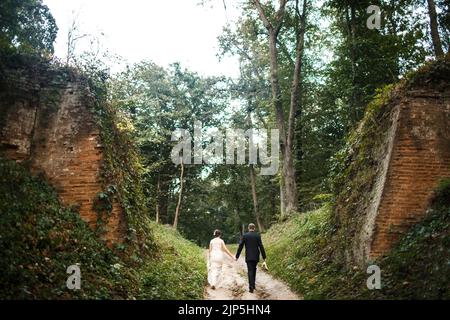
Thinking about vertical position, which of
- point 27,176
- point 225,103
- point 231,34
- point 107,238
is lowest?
point 107,238

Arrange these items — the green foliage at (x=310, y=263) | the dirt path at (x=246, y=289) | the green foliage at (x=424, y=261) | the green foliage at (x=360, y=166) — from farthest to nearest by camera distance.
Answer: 1. the dirt path at (x=246, y=289)
2. the green foliage at (x=360, y=166)
3. the green foliage at (x=310, y=263)
4. the green foliage at (x=424, y=261)

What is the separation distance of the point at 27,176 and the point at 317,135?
805 inches

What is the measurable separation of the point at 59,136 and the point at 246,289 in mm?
6805

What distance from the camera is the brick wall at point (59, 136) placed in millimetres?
10164

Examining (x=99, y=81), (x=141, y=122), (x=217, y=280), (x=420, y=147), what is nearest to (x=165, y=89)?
(x=141, y=122)

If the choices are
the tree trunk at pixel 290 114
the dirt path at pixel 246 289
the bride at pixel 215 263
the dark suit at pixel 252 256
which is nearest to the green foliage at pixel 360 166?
the dirt path at pixel 246 289

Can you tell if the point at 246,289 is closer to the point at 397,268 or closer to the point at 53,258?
the point at 397,268

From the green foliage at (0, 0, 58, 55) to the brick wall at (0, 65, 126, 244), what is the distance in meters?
1.06

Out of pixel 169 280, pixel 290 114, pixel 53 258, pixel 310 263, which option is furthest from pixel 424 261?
pixel 290 114

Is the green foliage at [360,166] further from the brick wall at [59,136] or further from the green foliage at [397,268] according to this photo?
the brick wall at [59,136]

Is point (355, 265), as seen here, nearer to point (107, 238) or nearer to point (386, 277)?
point (386, 277)

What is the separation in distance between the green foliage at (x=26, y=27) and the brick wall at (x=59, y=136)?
3.47ft

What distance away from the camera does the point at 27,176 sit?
9641mm

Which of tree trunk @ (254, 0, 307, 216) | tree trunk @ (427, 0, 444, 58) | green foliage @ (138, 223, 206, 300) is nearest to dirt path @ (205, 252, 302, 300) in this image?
green foliage @ (138, 223, 206, 300)
